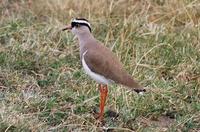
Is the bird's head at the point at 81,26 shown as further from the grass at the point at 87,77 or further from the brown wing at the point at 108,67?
the grass at the point at 87,77

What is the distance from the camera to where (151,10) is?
812 centimetres

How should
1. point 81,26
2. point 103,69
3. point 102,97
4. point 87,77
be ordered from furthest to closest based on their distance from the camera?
point 87,77 < point 81,26 < point 102,97 < point 103,69

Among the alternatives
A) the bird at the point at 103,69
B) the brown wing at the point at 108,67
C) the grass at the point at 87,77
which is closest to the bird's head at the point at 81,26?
the bird at the point at 103,69

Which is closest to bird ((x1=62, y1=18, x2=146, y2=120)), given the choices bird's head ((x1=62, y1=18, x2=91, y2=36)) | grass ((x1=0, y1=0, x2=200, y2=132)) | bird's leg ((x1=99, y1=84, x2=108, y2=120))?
bird's leg ((x1=99, y1=84, x2=108, y2=120))

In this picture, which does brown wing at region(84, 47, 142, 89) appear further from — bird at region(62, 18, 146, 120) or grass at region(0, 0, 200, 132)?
grass at region(0, 0, 200, 132)

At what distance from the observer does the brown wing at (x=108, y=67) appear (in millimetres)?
5266

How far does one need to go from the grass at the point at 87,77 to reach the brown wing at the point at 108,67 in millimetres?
389

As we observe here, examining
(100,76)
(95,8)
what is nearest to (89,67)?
(100,76)

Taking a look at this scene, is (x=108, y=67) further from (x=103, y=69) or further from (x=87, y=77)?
(x=87, y=77)

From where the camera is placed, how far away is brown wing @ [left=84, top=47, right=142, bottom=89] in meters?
5.27

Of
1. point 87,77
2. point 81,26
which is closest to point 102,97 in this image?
point 81,26

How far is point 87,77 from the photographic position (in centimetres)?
630

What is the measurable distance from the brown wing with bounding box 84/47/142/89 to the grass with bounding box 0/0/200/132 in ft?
1.28

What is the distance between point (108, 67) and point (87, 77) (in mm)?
989
